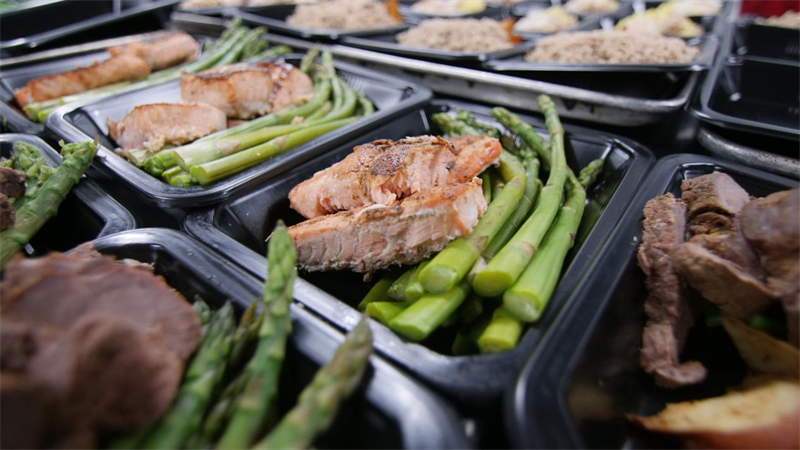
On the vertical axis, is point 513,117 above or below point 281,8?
below

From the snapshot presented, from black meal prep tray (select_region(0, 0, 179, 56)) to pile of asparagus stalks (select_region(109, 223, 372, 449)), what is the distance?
4.83 meters

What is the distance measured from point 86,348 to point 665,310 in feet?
5.55

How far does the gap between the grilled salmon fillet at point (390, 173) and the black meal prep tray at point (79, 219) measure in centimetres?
78

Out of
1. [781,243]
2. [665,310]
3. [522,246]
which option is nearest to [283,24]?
[522,246]

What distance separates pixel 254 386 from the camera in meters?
1.03

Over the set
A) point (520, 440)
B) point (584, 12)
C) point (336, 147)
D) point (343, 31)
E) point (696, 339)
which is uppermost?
point (584, 12)

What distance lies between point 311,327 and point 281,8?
549 centimetres

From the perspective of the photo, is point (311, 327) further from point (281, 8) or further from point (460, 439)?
point (281, 8)

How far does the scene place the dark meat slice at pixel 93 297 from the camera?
1.04 metres

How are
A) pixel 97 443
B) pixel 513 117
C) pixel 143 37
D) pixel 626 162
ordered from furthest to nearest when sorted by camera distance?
pixel 143 37, pixel 513 117, pixel 626 162, pixel 97 443

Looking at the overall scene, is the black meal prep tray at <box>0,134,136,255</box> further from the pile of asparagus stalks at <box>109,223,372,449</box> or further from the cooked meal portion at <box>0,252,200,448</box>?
the pile of asparagus stalks at <box>109,223,372,449</box>

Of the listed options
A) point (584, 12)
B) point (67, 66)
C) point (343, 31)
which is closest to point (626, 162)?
point (343, 31)

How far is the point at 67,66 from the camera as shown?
3979mm

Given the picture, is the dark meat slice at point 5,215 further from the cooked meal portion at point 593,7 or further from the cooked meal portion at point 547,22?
the cooked meal portion at point 593,7
